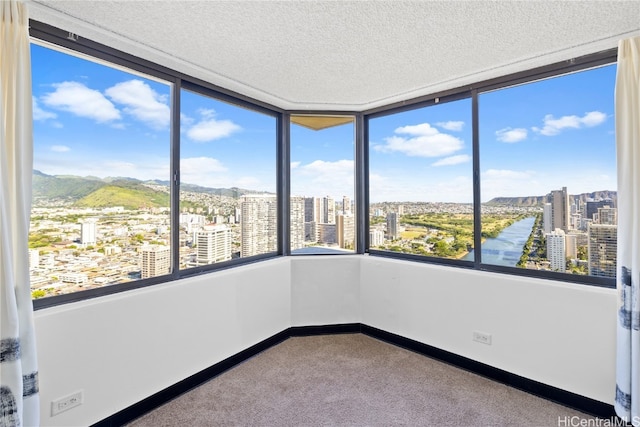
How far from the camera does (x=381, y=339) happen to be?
3260mm

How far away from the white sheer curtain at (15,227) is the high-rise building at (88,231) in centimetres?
44

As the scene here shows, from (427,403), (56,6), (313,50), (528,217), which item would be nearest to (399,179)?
(528,217)

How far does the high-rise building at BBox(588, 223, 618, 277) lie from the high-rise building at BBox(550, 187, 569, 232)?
0.51 feet

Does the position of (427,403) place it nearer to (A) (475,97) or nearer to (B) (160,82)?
(A) (475,97)

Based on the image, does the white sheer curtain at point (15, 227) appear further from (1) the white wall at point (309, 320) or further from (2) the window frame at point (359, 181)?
(2) the window frame at point (359, 181)

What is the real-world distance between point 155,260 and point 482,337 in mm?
2657

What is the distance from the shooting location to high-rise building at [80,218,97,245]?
200 cm

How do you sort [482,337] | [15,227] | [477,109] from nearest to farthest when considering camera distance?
[15,227] < [482,337] < [477,109]

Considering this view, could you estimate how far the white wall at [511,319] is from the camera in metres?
2.08

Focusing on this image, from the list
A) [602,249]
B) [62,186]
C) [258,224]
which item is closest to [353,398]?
[258,224]

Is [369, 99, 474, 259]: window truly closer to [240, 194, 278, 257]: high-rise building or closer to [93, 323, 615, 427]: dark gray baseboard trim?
[93, 323, 615, 427]: dark gray baseboard trim

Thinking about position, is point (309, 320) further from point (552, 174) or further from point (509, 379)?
point (552, 174)

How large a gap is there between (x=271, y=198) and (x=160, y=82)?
1483 millimetres

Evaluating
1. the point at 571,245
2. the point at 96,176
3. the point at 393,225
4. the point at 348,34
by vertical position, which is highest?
the point at 348,34
